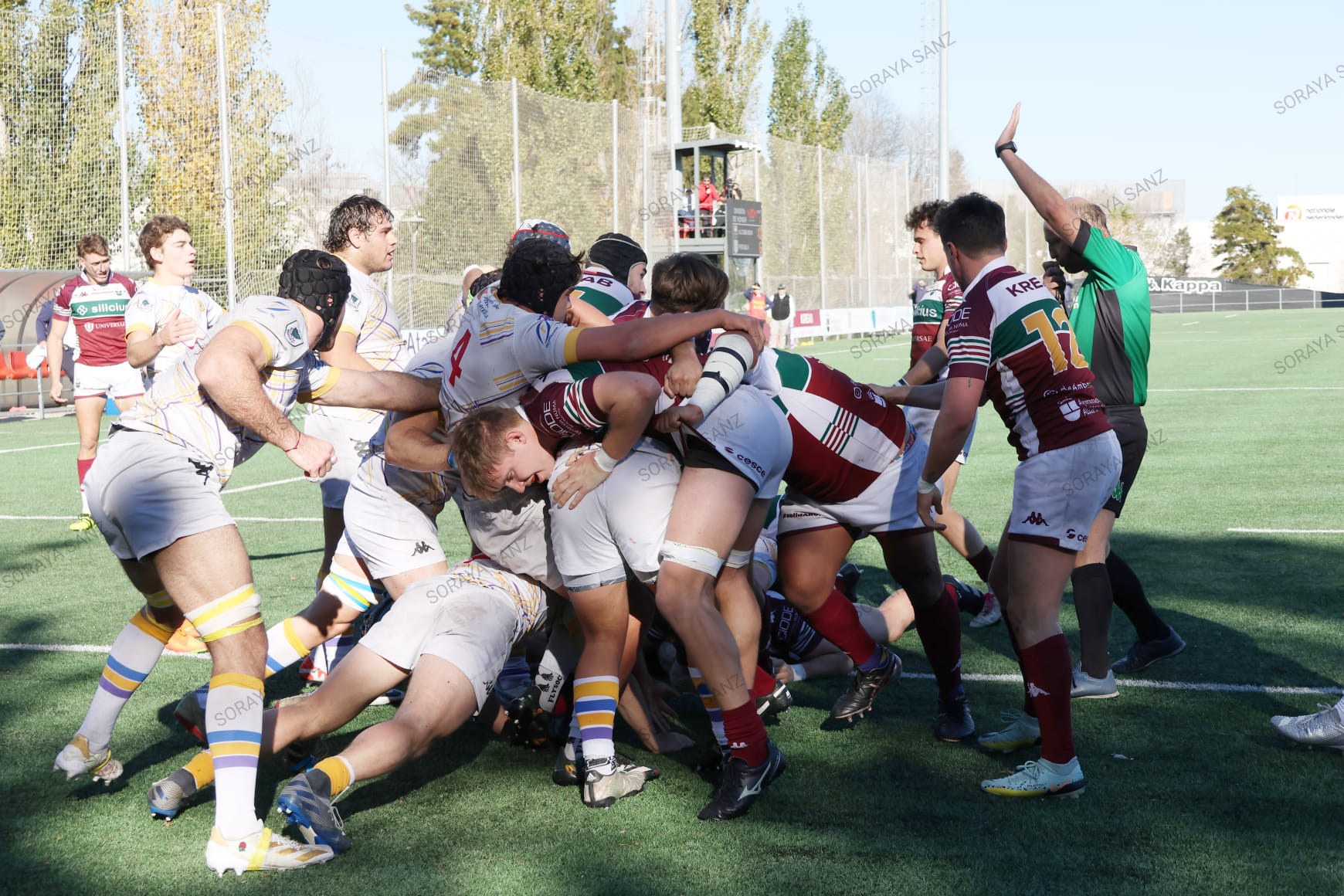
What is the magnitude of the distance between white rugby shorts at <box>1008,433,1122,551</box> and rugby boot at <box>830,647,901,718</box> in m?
0.87

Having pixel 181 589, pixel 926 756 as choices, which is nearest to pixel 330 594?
pixel 181 589

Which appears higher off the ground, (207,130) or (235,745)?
(207,130)

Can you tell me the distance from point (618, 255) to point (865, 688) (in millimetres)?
2508

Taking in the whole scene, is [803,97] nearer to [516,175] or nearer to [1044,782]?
[516,175]

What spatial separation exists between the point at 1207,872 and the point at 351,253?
4514 millimetres

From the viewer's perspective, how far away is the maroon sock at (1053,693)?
3.93 metres

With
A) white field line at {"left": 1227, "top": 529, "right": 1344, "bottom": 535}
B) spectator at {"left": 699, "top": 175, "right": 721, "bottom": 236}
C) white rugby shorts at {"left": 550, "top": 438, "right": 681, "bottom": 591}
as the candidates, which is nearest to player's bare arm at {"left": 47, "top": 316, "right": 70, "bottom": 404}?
white rugby shorts at {"left": 550, "top": 438, "right": 681, "bottom": 591}

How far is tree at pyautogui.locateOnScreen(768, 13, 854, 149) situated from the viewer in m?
46.8

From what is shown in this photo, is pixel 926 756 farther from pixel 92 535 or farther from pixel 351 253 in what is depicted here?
pixel 92 535

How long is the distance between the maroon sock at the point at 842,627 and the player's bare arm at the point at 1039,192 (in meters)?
1.65

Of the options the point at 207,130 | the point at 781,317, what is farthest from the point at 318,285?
the point at 781,317

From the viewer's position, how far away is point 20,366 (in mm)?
18969

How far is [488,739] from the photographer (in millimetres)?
4746

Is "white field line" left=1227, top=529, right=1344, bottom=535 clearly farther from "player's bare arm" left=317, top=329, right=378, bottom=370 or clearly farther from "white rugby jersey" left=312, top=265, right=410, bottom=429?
"player's bare arm" left=317, top=329, right=378, bottom=370
